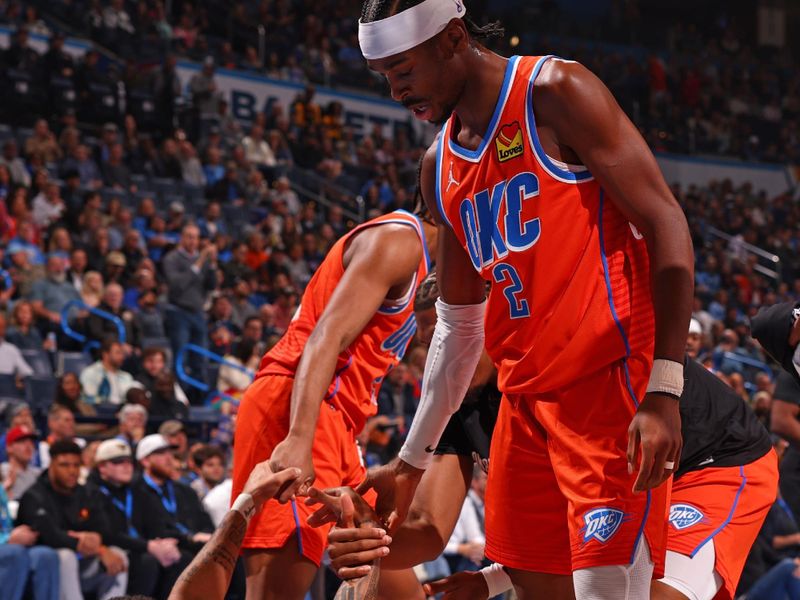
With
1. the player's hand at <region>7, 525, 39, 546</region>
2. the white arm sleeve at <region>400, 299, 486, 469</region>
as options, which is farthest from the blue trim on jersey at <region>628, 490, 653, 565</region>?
the player's hand at <region>7, 525, 39, 546</region>

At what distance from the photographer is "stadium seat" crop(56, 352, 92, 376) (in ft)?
35.4

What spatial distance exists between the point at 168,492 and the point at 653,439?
6455 mm

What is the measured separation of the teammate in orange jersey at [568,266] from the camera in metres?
2.55

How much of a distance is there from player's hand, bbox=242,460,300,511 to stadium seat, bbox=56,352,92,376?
8.30 meters

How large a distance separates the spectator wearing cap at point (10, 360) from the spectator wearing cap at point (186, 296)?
210cm

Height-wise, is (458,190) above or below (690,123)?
above

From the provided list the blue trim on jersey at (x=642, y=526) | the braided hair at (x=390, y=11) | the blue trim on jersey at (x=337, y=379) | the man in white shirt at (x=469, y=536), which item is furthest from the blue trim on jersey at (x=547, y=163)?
the man in white shirt at (x=469, y=536)

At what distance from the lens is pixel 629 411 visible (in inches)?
105

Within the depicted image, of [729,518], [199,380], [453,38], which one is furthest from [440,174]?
[199,380]

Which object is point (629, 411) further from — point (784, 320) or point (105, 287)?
point (105, 287)

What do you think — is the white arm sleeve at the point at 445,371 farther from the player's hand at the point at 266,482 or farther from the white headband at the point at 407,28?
the white headband at the point at 407,28

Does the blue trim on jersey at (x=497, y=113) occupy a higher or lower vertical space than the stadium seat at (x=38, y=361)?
higher

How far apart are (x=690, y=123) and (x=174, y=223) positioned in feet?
50.5

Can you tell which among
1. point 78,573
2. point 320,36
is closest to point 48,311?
point 78,573
